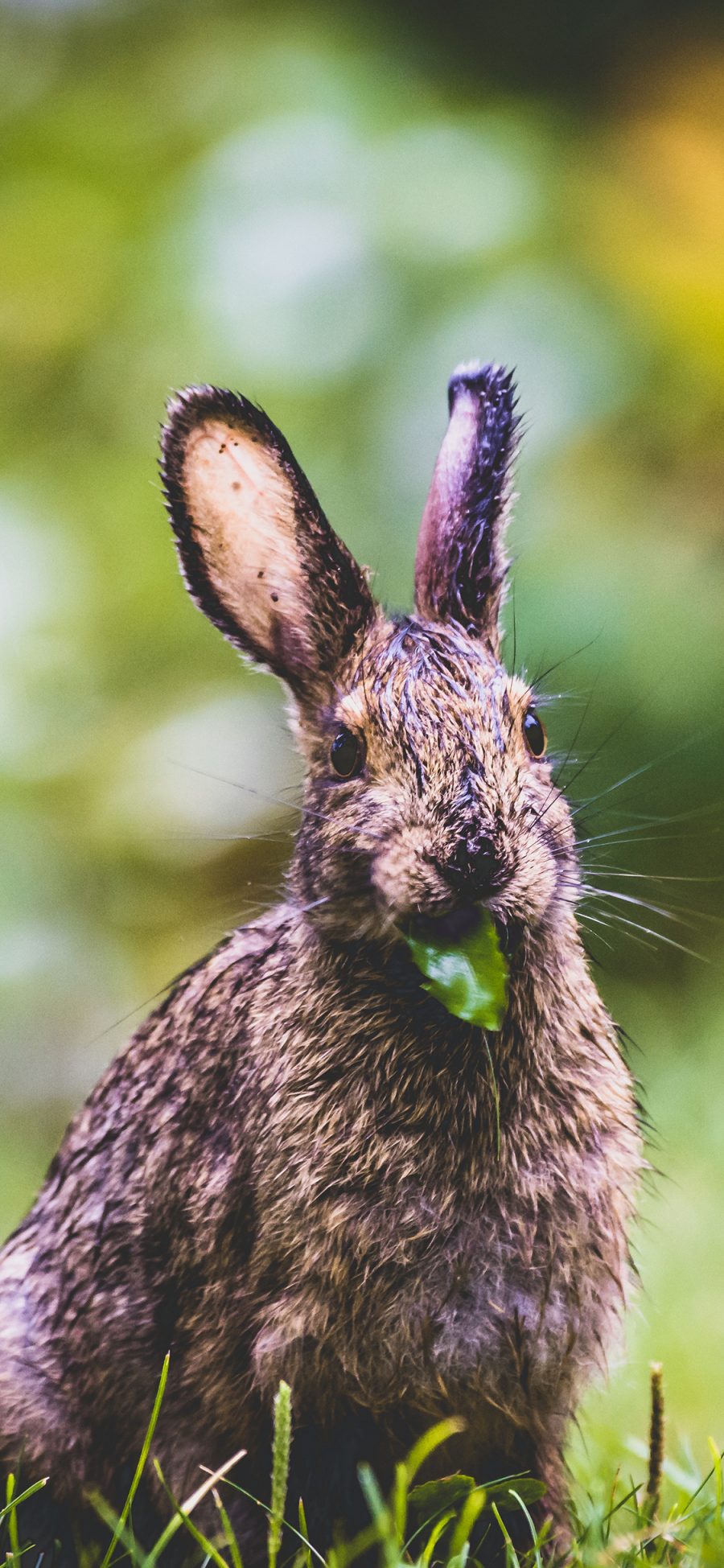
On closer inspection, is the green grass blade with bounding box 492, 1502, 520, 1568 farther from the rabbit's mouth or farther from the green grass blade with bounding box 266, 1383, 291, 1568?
the rabbit's mouth

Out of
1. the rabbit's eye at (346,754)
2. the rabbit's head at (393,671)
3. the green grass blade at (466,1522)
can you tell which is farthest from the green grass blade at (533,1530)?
the rabbit's eye at (346,754)

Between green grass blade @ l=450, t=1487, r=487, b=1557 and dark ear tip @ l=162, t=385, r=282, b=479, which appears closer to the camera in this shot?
green grass blade @ l=450, t=1487, r=487, b=1557

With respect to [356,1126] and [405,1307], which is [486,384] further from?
[405,1307]

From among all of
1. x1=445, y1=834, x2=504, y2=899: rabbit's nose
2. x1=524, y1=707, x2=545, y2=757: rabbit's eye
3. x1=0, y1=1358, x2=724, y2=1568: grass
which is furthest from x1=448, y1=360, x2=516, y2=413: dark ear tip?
x1=0, y1=1358, x2=724, y2=1568: grass

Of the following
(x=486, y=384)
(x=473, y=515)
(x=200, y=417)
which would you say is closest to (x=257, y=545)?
(x=200, y=417)

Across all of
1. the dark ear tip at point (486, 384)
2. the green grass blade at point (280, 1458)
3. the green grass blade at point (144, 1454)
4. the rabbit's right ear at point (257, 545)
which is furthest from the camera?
the dark ear tip at point (486, 384)

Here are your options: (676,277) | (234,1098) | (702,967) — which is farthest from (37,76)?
(234,1098)

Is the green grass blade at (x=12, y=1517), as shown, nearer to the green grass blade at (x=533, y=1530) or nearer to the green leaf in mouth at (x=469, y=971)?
the green grass blade at (x=533, y=1530)

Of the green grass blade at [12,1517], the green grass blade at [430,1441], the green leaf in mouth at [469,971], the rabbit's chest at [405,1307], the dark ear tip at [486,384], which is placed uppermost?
the dark ear tip at [486,384]
